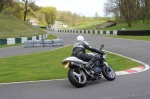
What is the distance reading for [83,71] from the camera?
267 inches

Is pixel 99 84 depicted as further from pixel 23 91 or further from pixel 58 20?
pixel 58 20

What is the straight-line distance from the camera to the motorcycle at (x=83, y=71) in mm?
6445

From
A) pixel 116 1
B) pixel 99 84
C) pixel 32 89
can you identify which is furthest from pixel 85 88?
pixel 116 1

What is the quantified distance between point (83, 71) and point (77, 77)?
0.36 m

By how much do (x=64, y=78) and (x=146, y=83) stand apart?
2.73m

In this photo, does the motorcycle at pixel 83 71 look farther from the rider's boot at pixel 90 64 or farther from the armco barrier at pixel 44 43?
the armco barrier at pixel 44 43

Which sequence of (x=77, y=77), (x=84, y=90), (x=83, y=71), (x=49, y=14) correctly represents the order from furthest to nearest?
1. (x=49, y=14)
2. (x=83, y=71)
3. (x=77, y=77)
4. (x=84, y=90)

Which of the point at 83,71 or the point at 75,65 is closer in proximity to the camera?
the point at 75,65

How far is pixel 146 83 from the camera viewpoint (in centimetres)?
664

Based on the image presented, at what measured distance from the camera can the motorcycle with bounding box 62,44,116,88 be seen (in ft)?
21.1

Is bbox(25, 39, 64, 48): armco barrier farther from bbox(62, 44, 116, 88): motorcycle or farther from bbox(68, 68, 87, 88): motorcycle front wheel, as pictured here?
bbox(68, 68, 87, 88): motorcycle front wheel

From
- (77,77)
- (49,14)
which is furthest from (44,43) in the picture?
(49,14)

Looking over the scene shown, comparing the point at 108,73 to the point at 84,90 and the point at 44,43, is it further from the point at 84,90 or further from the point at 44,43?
the point at 44,43

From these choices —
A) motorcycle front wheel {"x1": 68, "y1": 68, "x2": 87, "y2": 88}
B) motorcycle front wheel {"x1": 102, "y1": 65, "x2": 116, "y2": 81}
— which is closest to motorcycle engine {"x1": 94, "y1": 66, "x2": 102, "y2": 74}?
motorcycle front wheel {"x1": 102, "y1": 65, "x2": 116, "y2": 81}
